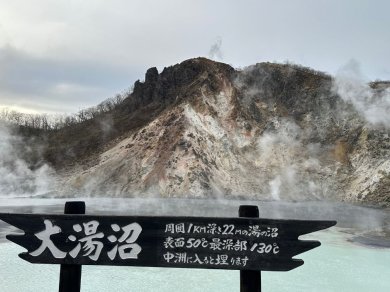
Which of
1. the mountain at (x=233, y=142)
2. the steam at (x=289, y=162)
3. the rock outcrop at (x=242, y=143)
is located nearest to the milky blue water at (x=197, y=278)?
the mountain at (x=233, y=142)

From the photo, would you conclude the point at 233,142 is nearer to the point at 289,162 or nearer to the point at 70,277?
the point at 289,162

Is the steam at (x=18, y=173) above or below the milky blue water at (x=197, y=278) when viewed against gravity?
above

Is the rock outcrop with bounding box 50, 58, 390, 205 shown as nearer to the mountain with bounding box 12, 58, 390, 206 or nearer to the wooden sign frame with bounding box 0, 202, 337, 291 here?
the mountain with bounding box 12, 58, 390, 206

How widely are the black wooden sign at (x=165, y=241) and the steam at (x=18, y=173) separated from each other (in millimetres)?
33859

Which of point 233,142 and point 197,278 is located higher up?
point 233,142

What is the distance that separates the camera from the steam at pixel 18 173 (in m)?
37.4

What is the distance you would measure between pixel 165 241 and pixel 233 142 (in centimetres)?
3659

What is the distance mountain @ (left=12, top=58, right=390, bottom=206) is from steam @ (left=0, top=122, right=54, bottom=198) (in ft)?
5.58

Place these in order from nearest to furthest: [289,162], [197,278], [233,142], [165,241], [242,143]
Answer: [165,241] → [197,278] → [289,162] → [233,142] → [242,143]

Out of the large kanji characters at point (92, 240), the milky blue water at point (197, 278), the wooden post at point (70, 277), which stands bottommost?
the milky blue water at point (197, 278)

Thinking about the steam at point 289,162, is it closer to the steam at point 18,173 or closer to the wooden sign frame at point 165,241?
the steam at point 18,173

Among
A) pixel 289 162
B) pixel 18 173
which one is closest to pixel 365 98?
pixel 289 162

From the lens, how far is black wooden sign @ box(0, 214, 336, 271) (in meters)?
3.85

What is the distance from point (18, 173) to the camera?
135 ft
